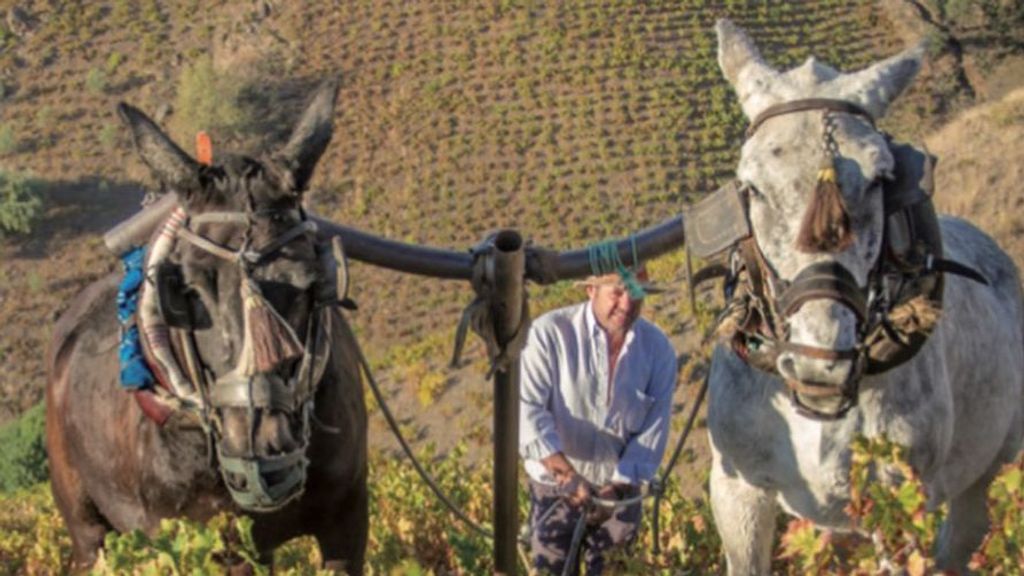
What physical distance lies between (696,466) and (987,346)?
872cm

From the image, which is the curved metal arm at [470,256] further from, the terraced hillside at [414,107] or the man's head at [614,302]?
the terraced hillside at [414,107]

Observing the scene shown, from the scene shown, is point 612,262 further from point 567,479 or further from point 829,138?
point 829,138

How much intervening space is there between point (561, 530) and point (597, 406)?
0.60 metres

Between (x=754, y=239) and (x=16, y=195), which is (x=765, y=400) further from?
(x=16, y=195)

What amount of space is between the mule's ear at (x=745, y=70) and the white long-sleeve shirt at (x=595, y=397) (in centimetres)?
162

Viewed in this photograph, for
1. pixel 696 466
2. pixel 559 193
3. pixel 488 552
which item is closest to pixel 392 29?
pixel 559 193

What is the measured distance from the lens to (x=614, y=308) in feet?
18.4

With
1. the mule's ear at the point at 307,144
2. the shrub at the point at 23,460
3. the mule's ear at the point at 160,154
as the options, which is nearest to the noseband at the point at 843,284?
the mule's ear at the point at 307,144

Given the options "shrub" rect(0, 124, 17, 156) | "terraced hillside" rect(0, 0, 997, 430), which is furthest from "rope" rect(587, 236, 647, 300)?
"shrub" rect(0, 124, 17, 156)

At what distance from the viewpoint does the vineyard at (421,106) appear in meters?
39.0

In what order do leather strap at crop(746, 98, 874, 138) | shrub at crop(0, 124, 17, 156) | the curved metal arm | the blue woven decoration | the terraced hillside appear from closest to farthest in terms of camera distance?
leather strap at crop(746, 98, 874, 138)
the blue woven decoration
the curved metal arm
the terraced hillside
shrub at crop(0, 124, 17, 156)

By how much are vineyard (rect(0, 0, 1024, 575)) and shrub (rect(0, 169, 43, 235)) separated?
92 mm

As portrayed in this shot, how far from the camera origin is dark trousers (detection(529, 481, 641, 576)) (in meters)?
5.70

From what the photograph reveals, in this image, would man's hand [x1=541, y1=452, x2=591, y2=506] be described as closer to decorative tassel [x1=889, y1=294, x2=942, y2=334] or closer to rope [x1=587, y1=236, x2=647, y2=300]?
rope [x1=587, y1=236, x2=647, y2=300]
